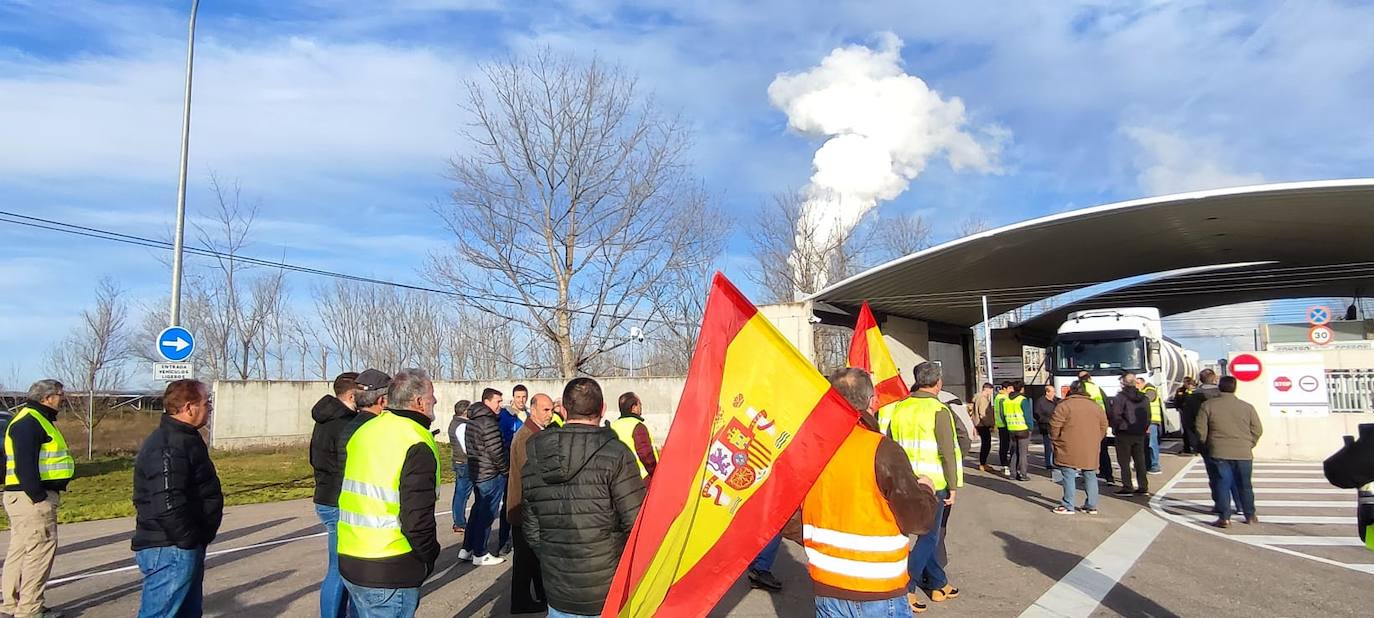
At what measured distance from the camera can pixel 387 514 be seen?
12.7 feet

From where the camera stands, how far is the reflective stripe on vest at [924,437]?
660 centimetres

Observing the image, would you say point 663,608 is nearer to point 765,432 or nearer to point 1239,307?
point 765,432

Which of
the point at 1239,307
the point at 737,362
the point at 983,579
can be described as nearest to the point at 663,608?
the point at 737,362

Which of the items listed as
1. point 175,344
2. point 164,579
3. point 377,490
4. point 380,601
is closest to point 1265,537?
point 380,601

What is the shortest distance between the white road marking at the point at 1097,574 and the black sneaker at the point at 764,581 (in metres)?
1.98

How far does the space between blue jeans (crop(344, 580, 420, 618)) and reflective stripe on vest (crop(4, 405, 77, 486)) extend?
3.95 metres

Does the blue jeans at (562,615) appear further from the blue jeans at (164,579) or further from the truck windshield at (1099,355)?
the truck windshield at (1099,355)

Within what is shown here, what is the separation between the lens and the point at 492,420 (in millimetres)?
8320

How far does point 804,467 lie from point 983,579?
195 inches

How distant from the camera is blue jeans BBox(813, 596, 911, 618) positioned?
3549 mm

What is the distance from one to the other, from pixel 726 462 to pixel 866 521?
732mm

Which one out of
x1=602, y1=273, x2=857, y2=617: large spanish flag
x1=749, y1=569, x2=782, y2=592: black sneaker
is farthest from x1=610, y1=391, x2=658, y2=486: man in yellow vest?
x1=602, y1=273, x2=857, y2=617: large spanish flag

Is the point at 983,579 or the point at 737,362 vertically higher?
the point at 737,362

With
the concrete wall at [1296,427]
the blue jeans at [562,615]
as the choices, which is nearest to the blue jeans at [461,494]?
the blue jeans at [562,615]
